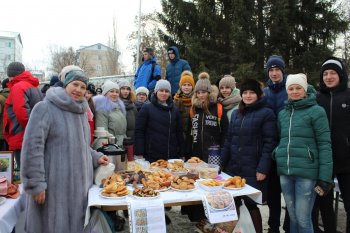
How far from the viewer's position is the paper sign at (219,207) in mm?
2543

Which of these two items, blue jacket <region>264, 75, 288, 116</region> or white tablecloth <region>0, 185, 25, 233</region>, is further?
blue jacket <region>264, 75, 288, 116</region>

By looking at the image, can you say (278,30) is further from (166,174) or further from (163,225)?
(163,225)

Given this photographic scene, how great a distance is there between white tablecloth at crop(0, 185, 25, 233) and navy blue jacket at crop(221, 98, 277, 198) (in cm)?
214

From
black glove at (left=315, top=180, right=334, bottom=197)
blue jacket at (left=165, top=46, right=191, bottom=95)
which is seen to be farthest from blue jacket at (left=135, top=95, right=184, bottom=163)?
blue jacket at (left=165, top=46, right=191, bottom=95)

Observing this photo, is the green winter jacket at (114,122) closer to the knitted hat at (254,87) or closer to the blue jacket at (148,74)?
the knitted hat at (254,87)

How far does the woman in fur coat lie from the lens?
7.67ft

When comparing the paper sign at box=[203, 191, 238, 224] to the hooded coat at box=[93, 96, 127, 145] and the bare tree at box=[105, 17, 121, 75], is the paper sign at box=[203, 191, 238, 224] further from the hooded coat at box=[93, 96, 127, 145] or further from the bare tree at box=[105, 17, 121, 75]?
the bare tree at box=[105, 17, 121, 75]

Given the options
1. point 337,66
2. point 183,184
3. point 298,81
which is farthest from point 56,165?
point 337,66

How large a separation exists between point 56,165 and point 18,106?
2.13 m

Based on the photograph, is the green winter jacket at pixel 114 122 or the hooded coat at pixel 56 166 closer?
the hooded coat at pixel 56 166

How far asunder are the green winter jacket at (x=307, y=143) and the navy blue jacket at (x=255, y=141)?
181 mm

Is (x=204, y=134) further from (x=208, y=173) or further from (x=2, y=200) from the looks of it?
(x=2, y=200)

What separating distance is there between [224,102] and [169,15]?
9091 millimetres

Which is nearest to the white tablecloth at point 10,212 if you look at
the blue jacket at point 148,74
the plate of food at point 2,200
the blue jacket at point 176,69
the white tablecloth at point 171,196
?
the plate of food at point 2,200
